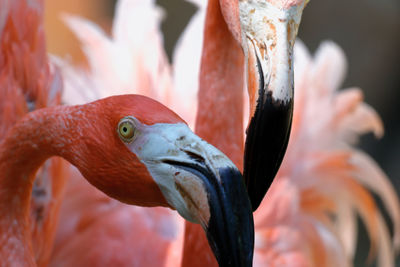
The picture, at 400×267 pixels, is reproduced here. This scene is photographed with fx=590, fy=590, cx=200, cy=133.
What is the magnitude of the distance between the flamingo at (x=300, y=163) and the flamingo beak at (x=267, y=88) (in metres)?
0.84

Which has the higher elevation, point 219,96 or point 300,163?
point 219,96

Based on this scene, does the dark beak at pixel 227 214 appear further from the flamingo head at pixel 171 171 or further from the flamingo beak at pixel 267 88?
the flamingo beak at pixel 267 88

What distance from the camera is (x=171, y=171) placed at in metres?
1.03

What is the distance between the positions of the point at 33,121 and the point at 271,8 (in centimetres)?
58

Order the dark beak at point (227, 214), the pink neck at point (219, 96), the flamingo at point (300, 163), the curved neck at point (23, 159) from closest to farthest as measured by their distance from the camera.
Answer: the dark beak at point (227, 214)
the curved neck at point (23, 159)
the pink neck at point (219, 96)
the flamingo at point (300, 163)

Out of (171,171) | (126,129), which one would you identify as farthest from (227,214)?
(126,129)

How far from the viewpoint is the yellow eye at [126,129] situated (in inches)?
41.9

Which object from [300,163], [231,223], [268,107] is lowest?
[300,163]

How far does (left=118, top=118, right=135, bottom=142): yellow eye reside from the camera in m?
1.06

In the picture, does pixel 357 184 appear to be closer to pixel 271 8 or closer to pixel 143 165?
pixel 271 8

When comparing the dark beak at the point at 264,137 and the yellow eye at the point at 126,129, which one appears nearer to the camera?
the yellow eye at the point at 126,129

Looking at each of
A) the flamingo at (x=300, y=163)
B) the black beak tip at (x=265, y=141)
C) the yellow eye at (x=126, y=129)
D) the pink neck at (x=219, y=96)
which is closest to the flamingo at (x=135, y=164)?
the yellow eye at (x=126, y=129)

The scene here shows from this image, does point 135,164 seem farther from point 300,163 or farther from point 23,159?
point 300,163

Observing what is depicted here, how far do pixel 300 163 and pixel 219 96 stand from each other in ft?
3.58
